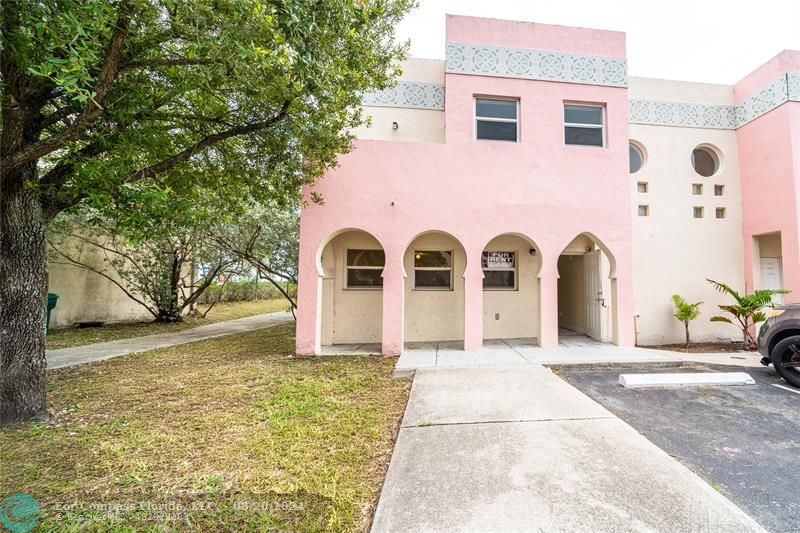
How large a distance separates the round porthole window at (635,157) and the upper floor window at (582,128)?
2.17 m

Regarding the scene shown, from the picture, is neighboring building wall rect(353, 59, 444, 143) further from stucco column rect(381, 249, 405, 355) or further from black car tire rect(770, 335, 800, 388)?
black car tire rect(770, 335, 800, 388)

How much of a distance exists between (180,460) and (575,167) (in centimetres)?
933

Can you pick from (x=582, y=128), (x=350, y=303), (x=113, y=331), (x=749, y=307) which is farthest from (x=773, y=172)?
(x=113, y=331)

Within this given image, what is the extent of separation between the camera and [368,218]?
7520mm

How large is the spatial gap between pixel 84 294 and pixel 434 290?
12.6 metres

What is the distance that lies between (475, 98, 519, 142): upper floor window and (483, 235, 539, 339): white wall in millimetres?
2789

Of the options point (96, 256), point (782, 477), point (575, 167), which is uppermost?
point (575, 167)

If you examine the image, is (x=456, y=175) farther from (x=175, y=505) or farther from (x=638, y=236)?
(x=175, y=505)

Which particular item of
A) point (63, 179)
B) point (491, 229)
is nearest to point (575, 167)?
point (491, 229)

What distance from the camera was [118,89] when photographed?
4.35 meters

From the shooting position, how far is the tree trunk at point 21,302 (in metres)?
3.85

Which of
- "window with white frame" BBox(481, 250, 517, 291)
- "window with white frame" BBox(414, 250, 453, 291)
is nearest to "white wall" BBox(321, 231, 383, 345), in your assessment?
"window with white frame" BBox(414, 250, 453, 291)

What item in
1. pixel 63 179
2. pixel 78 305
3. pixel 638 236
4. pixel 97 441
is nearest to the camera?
pixel 97 441

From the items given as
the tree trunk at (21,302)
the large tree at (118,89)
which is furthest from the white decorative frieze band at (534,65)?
the tree trunk at (21,302)
